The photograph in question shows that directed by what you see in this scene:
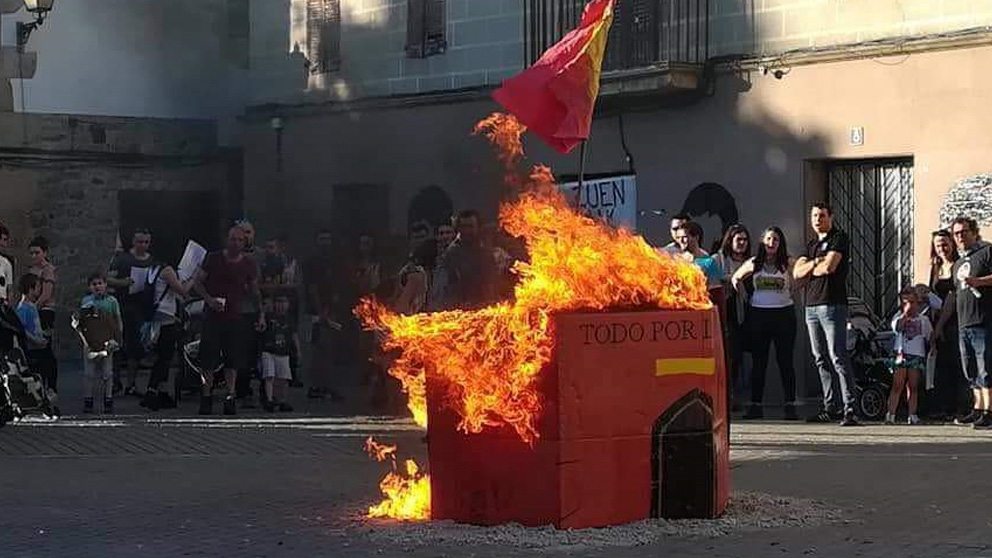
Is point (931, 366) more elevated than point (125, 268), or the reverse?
point (125, 268)

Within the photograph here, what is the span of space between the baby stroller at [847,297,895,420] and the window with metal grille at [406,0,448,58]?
770 cm

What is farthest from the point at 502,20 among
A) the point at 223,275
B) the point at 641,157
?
the point at 223,275

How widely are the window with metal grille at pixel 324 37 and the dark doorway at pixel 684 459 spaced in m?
14.1

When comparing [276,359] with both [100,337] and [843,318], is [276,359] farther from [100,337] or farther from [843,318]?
[843,318]

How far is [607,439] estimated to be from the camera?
7480mm

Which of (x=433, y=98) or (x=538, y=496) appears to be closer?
(x=538, y=496)

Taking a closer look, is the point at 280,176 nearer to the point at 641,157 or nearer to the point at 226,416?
the point at 641,157

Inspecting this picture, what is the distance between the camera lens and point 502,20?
19.0 meters

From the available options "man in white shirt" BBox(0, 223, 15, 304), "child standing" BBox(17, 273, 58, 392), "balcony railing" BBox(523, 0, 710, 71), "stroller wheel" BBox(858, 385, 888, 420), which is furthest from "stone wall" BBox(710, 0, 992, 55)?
"man in white shirt" BBox(0, 223, 15, 304)

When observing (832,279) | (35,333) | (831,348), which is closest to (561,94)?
(832,279)

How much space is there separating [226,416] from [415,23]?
7.80 m

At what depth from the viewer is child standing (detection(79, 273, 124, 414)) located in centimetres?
1424

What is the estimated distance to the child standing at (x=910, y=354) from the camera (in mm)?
13078

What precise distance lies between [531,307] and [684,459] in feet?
3.42
